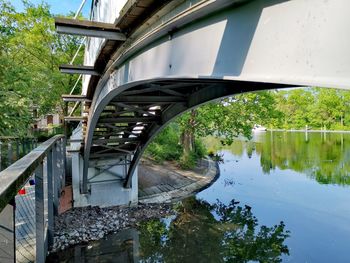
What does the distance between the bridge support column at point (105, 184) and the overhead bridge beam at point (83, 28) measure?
7.07 meters

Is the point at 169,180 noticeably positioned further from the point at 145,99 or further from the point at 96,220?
the point at 145,99

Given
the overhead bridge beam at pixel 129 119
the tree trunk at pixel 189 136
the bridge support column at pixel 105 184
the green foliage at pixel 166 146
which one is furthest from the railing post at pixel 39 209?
the green foliage at pixel 166 146

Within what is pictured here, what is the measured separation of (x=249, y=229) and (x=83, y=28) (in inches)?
290

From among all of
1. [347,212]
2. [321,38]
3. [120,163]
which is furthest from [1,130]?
[347,212]

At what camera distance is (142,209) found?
9.45m

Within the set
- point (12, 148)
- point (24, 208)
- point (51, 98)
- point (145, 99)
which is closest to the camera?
point (145, 99)

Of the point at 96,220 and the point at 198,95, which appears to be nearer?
the point at 198,95

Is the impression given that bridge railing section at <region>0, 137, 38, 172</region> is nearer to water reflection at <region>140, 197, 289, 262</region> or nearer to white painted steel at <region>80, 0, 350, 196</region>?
water reflection at <region>140, 197, 289, 262</region>

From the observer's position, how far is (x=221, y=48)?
157cm

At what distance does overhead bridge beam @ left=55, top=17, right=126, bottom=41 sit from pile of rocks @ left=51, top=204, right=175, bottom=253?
18.1 ft

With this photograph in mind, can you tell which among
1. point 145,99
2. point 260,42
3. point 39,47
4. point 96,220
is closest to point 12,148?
point 96,220

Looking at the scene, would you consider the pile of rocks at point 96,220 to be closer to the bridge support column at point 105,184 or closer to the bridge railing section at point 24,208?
the bridge support column at point 105,184

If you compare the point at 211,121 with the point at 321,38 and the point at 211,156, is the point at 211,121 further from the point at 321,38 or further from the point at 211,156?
the point at 321,38

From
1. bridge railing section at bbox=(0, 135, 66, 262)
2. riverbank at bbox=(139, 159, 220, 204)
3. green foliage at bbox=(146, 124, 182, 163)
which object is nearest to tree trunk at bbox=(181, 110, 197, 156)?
green foliage at bbox=(146, 124, 182, 163)
